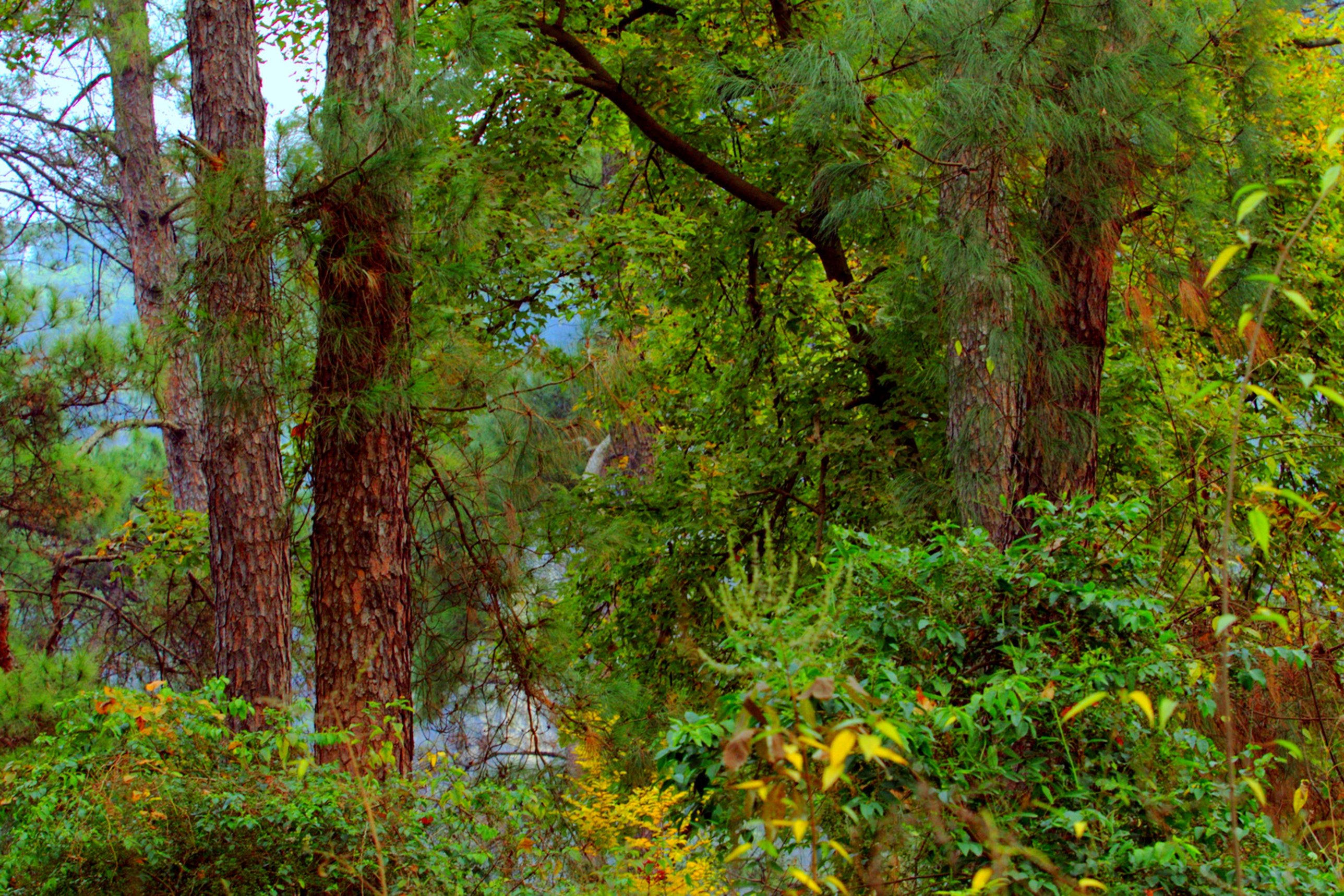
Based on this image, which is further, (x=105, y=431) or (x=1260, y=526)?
(x=105, y=431)

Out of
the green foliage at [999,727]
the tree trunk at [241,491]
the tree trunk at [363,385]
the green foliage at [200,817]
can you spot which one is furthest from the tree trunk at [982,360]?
the tree trunk at [241,491]

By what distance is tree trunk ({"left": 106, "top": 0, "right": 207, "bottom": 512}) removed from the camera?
828 cm

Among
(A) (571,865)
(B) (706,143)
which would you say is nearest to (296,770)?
(A) (571,865)

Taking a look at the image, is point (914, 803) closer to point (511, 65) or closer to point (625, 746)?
point (625, 746)

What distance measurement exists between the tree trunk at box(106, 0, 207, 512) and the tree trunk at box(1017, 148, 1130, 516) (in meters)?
6.15

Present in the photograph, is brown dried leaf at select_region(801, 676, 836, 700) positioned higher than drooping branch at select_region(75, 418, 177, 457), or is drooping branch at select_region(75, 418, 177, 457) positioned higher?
drooping branch at select_region(75, 418, 177, 457)

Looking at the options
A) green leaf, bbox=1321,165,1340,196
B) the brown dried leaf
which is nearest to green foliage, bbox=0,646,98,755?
the brown dried leaf

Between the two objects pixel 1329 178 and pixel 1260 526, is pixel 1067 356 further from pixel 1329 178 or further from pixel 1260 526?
pixel 1260 526

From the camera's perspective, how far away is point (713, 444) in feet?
24.5

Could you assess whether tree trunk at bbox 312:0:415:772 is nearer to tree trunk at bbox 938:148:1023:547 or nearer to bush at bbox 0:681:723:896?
bush at bbox 0:681:723:896

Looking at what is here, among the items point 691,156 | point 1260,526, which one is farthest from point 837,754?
point 691,156

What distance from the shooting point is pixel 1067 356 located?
481cm

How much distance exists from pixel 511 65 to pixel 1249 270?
4.39 metres

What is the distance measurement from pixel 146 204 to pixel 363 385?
6050 millimetres
